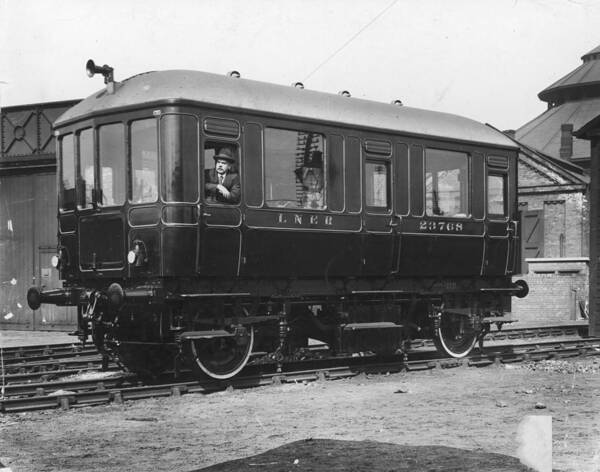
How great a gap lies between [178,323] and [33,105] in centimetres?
1319

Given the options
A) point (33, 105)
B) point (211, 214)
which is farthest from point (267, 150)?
point (33, 105)

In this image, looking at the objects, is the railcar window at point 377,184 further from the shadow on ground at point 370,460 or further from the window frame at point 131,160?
the shadow on ground at point 370,460

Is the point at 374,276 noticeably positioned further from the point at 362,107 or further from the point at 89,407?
the point at 89,407

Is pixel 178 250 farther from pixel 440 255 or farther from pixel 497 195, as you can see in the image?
pixel 497 195

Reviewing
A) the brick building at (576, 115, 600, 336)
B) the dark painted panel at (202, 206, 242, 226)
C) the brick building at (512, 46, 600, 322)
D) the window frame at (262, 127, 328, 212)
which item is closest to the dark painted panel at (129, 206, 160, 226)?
the dark painted panel at (202, 206, 242, 226)

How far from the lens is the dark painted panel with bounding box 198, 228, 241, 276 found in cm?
1048

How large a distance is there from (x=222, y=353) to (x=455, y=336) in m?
4.65

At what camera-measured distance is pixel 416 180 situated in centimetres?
1298

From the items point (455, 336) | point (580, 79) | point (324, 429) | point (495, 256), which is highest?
point (580, 79)

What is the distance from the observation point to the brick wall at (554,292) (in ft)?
91.2

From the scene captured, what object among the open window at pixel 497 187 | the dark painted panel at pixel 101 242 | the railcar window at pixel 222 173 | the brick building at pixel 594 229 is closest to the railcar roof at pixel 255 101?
the railcar window at pixel 222 173

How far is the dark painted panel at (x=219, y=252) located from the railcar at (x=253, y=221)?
0.02 metres

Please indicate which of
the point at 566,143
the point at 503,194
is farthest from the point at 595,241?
the point at 566,143

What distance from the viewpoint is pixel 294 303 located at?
11.8 m
